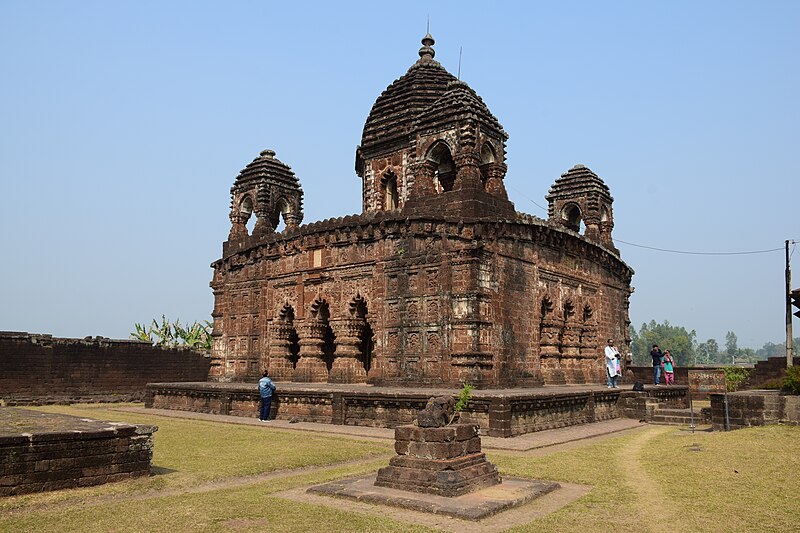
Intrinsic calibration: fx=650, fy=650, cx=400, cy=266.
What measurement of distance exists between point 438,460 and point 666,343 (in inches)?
5194

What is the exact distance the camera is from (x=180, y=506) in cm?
741

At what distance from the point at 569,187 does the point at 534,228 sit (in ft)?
26.5

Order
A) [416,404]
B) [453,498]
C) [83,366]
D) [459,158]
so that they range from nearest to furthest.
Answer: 1. [453,498]
2. [416,404]
3. [459,158]
4. [83,366]

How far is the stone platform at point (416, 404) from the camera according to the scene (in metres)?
14.0

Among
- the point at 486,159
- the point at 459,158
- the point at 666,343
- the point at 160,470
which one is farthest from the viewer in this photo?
the point at 666,343

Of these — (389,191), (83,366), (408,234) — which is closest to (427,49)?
(389,191)

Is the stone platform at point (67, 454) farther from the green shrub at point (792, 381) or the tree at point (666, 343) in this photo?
the tree at point (666, 343)

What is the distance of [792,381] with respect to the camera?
13195 millimetres

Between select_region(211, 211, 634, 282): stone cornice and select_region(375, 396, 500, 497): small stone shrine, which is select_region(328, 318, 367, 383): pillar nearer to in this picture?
select_region(211, 211, 634, 282): stone cornice

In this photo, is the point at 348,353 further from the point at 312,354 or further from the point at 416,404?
the point at 416,404

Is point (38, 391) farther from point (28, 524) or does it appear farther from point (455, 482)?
point (455, 482)

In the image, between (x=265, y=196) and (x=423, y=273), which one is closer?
(x=423, y=273)

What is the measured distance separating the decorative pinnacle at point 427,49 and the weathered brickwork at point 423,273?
0.84m

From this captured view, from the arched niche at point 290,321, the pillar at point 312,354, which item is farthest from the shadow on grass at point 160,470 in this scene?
the arched niche at point 290,321
